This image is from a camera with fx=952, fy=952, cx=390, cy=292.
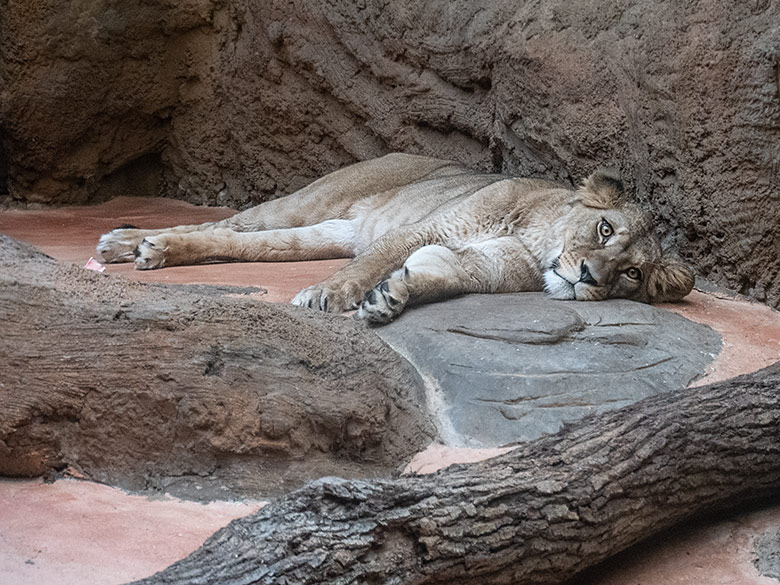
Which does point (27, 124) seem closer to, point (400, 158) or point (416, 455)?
point (400, 158)

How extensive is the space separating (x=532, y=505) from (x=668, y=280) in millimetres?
2851

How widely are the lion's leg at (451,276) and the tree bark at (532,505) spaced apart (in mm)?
1602

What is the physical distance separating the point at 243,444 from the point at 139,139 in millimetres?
6793

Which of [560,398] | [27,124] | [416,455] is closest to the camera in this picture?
[416,455]

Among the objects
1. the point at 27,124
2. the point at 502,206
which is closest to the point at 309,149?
the point at 27,124

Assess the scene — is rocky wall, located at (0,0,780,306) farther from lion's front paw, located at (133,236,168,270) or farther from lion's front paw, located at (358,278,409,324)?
lion's front paw, located at (133,236,168,270)

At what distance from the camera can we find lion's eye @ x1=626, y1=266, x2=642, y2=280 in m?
5.11

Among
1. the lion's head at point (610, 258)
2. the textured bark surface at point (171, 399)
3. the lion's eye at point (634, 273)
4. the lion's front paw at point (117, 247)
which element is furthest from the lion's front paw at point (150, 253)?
the lion's eye at point (634, 273)

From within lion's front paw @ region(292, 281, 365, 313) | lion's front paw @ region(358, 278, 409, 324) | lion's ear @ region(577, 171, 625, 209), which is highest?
lion's ear @ region(577, 171, 625, 209)

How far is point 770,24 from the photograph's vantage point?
506cm

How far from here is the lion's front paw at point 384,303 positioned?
14.6 feet

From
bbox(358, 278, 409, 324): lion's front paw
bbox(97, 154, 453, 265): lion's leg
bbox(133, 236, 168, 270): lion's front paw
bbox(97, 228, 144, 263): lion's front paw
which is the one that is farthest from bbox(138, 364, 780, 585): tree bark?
bbox(97, 228, 144, 263): lion's front paw

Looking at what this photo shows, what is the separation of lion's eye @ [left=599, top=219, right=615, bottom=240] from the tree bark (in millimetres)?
1835

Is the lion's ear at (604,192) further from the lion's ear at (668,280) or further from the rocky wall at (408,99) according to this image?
the rocky wall at (408,99)
